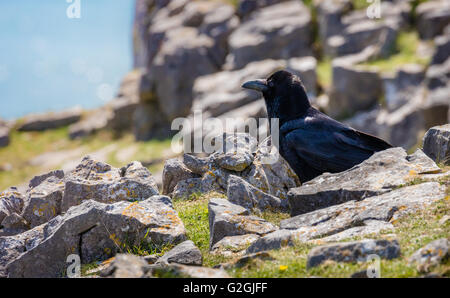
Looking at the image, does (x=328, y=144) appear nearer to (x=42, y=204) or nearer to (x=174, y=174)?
(x=174, y=174)

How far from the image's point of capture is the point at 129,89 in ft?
140

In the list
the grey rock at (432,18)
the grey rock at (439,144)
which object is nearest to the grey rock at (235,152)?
the grey rock at (439,144)

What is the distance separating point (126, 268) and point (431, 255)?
244cm

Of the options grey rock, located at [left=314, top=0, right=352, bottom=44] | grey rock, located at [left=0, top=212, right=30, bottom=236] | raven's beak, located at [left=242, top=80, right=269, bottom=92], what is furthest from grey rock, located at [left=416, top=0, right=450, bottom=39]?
grey rock, located at [left=0, top=212, right=30, bottom=236]

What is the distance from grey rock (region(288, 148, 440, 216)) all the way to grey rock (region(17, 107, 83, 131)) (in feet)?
110

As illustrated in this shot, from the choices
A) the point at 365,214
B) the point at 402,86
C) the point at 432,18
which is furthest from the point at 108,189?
the point at 432,18

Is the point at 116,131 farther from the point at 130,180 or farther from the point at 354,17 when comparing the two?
the point at 130,180

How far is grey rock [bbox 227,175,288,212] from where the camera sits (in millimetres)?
7199

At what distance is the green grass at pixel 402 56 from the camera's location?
98.6ft

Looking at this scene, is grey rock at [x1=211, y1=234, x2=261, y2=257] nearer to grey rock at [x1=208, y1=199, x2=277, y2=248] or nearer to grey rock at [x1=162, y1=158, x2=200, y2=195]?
grey rock at [x1=208, y1=199, x2=277, y2=248]

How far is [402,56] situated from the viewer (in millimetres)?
31844

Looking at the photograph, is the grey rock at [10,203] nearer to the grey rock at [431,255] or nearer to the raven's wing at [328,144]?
the raven's wing at [328,144]

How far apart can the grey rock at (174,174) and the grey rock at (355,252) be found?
435cm
